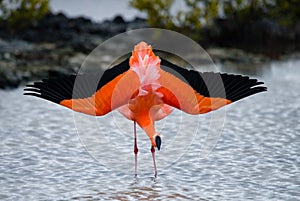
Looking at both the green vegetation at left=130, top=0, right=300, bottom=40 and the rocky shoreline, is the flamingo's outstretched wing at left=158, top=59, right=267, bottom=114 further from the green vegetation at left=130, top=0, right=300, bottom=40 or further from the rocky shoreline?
the green vegetation at left=130, top=0, right=300, bottom=40

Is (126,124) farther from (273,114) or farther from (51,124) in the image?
(273,114)

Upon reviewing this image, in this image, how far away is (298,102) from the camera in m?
13.3

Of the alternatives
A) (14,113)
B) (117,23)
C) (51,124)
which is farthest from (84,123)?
(117,23)

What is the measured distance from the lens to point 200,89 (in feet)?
24.9

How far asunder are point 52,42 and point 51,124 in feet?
40.5

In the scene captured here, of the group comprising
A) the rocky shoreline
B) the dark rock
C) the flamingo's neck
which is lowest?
the flamingo's neck

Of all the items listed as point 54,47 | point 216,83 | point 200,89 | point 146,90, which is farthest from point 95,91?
point 54,47

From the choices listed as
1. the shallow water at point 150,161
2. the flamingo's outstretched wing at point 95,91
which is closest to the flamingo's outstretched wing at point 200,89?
the flamingo's outstretched wing at point 95,91

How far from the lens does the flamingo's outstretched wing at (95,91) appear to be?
729 cm

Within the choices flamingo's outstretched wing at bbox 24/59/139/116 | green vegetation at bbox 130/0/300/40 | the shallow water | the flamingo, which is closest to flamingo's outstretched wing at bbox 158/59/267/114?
the flamingo

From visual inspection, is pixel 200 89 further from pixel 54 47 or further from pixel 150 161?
pixel 54 47

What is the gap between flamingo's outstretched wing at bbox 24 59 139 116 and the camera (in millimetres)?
7293

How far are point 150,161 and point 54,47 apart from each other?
13.6 meters

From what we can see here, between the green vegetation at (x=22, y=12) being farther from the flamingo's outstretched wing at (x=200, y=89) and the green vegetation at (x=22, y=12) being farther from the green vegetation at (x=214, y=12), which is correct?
the flamingo's outstretched wing at (x=200, y=89)
